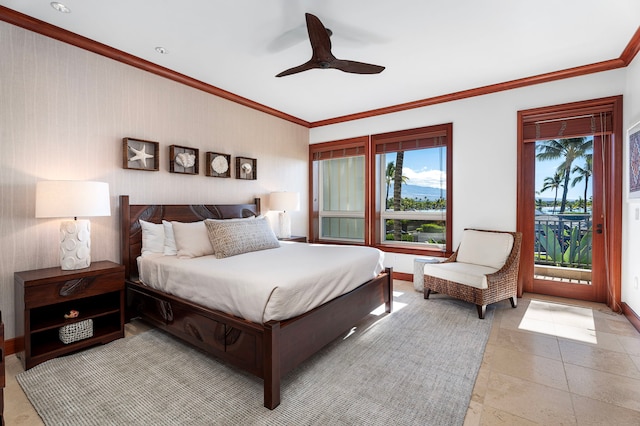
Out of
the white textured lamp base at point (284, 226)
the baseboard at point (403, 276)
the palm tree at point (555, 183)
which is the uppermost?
the palm tree at point (555, 183)

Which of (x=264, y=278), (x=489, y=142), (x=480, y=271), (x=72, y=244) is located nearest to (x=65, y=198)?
(x=72, y=244)

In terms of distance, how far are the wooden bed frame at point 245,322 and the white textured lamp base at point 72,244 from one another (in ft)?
1.69

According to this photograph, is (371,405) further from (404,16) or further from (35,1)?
(35,1)

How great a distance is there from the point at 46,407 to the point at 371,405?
1.90 meters

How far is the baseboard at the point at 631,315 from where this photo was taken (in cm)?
279

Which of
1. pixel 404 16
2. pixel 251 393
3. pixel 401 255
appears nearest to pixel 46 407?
pixel 251 393


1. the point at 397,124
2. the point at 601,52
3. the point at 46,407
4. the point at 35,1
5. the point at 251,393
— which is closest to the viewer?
the point at 46,407

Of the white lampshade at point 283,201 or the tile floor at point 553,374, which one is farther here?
the white lampshade at point 283,201

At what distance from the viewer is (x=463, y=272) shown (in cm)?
331

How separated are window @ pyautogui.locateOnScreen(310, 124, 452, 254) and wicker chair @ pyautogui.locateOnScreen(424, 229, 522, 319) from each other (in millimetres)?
526

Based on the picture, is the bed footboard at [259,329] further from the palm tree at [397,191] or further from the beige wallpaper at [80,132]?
the palm tree at [397,191]

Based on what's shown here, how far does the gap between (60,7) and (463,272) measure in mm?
4264

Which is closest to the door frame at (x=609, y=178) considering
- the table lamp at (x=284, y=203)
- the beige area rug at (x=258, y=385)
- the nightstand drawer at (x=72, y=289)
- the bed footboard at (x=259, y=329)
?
the beige area rug at (x=258, y=385)

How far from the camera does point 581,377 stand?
2.07m
